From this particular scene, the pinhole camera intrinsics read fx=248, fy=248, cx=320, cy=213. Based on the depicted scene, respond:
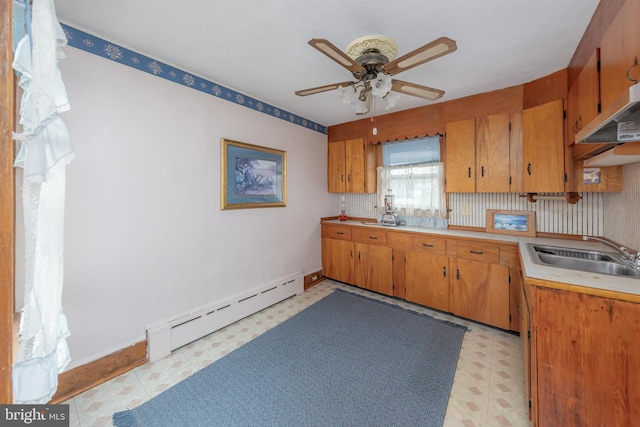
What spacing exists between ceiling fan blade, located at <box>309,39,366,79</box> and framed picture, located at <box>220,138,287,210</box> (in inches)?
61.1

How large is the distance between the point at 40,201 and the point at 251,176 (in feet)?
6.74

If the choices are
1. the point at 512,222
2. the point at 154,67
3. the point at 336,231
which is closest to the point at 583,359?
the point at 512,222

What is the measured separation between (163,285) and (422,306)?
2.80 meters

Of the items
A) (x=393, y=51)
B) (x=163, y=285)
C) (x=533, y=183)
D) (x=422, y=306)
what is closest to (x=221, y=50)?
(x=393, y=51)

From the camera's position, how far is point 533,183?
238 centimetres

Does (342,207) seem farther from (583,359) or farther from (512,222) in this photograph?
(583,359)

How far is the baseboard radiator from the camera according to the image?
6.84ft

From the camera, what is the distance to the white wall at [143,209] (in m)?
1.75

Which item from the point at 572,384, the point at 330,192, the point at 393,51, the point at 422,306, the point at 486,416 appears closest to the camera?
the point at 572,384

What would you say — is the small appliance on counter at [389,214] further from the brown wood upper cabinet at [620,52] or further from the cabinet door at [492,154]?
the brown wood upper cabinet at [620,52]

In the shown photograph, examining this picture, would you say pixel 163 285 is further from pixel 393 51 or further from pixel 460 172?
pixel 460 172

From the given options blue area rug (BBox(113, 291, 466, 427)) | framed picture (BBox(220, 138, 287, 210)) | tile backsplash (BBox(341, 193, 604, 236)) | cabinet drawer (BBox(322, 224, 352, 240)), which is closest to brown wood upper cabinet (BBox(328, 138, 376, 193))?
cabinet drawer (BBox(322, 224, 352, 240))

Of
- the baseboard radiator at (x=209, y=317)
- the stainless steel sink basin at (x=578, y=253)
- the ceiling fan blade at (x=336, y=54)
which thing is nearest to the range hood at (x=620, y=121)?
the stainless steel sink basin at (x=578, y=253)

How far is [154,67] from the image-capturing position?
208 centimetres
